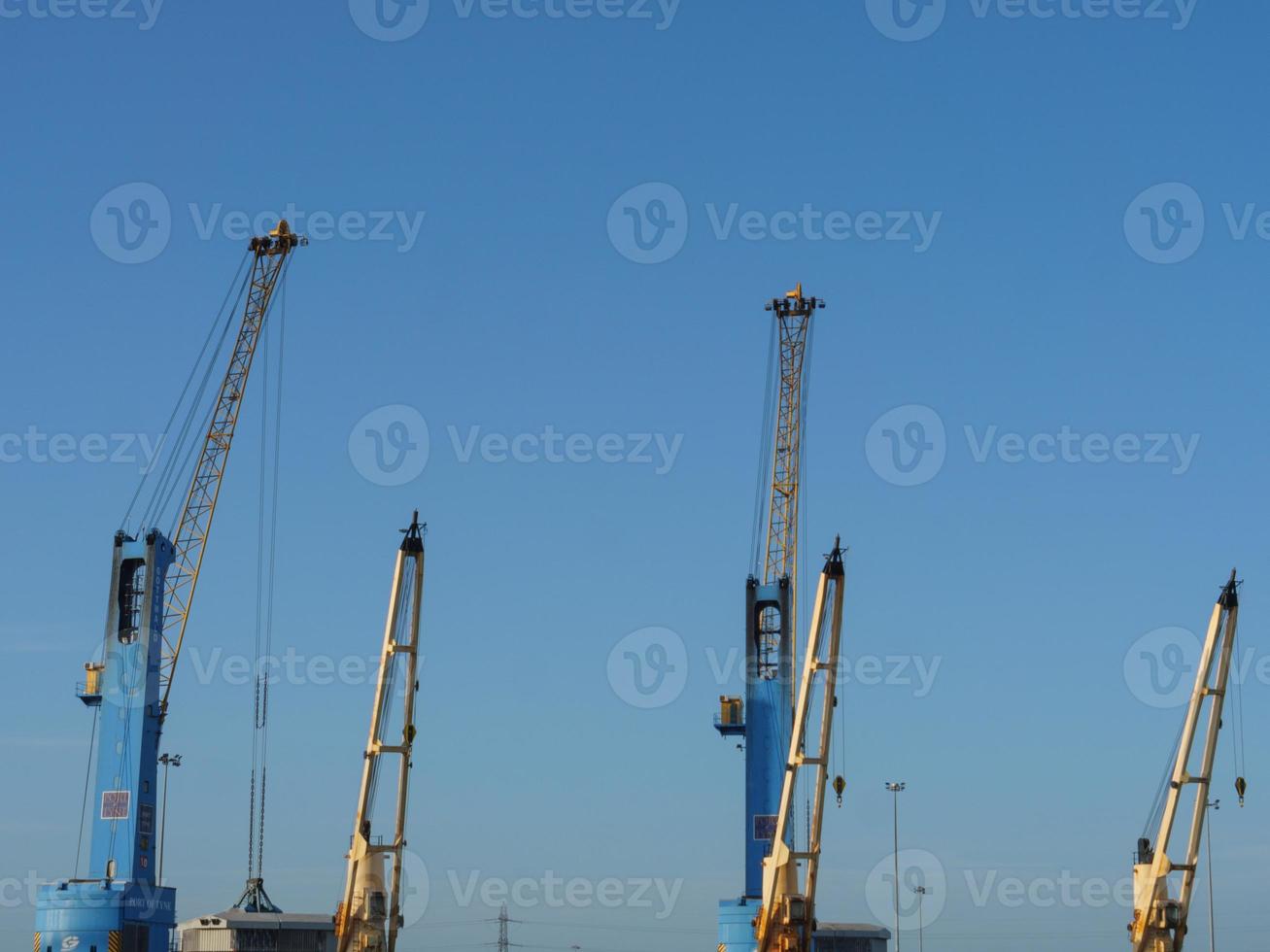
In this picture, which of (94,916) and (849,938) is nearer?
(94,916)

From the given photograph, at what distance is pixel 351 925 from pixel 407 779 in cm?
766

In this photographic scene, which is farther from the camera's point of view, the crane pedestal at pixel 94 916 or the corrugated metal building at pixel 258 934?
the corrugated metal building at pixel 258 934

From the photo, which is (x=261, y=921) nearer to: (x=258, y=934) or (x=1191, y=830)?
(x=258, y=934)

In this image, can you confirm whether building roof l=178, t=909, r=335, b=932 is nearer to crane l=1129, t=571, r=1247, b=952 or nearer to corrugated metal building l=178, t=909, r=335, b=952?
corrugated metal building l=178, t=909, r=335, b=952

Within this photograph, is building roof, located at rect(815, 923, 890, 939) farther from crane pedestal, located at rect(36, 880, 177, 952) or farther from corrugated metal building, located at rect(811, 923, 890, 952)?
crane pedestal, located at rect(36, 880, 177, 952)

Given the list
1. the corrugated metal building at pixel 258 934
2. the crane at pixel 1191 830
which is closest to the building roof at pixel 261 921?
the corrugated metal building at pixel 258 934

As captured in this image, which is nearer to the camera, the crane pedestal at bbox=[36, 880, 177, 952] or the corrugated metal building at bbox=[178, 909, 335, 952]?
the crane pedestal at bbox=[36, 880, 177, 952]

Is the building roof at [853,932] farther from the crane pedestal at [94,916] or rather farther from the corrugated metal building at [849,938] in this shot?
the crane pedestal at [94,916]

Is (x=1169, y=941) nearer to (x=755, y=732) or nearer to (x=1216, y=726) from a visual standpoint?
(x=1216, y=726)

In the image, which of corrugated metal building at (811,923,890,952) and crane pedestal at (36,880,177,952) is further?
corrugated metal building at (811,923,890,952)

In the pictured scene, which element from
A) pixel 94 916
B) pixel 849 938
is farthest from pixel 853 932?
pixel 94 916

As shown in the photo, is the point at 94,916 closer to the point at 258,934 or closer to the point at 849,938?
the point at 258,934

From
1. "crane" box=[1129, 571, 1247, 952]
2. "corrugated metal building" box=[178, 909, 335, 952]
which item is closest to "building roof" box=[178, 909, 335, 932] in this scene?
"corrugated metal building" box=[178, 909, 335, 952]

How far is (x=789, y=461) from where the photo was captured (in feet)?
445
